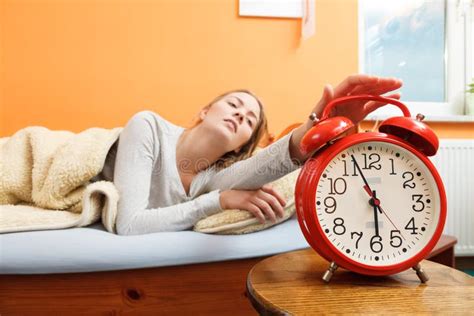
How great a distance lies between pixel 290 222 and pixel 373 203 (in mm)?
353

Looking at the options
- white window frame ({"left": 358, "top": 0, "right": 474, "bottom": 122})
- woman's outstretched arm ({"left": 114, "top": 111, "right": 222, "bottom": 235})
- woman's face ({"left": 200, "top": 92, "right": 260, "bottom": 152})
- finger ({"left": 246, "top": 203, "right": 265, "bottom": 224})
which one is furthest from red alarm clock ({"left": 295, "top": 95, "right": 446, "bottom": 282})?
white window frame ({"left": 358, "top": 0, "right": 474, "bottom": 122})

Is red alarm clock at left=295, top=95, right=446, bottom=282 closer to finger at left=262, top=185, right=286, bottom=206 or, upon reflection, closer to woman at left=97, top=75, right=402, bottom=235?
woman at left=97, top=75, right=402, bottom=235

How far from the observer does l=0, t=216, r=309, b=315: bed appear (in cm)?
70

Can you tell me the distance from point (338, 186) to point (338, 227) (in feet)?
0.19

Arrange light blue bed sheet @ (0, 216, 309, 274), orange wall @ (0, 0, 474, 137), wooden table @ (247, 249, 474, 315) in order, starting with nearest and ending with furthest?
wooden table @ (247, 249, 474, 315), light blue bed sheet @ (0, 216, 309, 274), orange wall @ (0, 0, 474, 137)

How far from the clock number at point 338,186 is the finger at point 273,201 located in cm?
27

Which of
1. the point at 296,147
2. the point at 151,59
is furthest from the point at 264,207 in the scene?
the point at 151,59

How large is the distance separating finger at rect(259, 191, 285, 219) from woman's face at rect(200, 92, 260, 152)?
0.80 feet

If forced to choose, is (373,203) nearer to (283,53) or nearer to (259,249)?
(259,249)

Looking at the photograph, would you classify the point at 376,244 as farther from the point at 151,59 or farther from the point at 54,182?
the point at 151,59

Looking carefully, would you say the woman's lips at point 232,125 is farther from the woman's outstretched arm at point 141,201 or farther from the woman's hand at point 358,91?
the woman's hand at point 358,91

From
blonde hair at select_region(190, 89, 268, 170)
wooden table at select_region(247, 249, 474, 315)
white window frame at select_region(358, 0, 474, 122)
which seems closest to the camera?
wooden table at select_region(247, 249, 474, 315)

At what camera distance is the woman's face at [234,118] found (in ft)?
3.34

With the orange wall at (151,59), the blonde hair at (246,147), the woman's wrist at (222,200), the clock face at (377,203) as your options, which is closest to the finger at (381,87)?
the clock face at (377,203)
